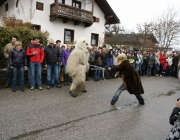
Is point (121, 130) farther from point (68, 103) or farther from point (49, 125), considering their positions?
point (68, 103)

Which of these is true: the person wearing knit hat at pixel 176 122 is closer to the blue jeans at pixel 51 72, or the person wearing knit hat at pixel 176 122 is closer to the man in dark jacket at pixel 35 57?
the man in dark jacket at pixel 35 57

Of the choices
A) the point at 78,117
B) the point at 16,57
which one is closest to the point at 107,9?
the point at 16,57

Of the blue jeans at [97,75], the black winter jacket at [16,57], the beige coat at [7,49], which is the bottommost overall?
the blue jeans at [97,75]

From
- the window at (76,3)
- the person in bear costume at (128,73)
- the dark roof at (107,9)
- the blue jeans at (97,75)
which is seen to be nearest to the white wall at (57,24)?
the dark roof at (107,9)

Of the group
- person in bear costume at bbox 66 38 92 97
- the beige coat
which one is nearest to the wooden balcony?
the beige coat

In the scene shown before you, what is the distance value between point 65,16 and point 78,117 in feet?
45.9

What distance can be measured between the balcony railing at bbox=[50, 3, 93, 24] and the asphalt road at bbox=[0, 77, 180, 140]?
459 inches

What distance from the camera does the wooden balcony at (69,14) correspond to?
16.4 meters

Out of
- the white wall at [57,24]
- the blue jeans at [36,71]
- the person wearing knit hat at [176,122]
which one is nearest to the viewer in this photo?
the person wearing knit hat at [176,122]

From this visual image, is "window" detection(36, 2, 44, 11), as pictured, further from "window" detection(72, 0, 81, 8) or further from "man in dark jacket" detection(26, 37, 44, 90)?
"man in dark jacket" detection(26, 37, 44, 90)

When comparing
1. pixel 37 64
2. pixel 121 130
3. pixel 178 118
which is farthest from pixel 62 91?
pixel 178 118

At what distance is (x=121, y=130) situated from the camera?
3873 millimetres

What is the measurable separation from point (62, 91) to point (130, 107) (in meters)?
2.72

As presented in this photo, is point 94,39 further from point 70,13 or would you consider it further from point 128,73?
point 128,73
